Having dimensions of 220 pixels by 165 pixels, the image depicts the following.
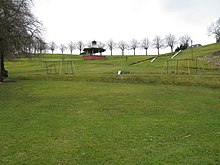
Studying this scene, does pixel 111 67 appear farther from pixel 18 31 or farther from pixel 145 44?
pixel 145 44

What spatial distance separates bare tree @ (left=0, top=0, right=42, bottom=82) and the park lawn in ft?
18.7

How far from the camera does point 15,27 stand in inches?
663

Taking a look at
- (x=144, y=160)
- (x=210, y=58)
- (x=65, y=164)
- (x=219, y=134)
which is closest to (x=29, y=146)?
(x=65, y=164)

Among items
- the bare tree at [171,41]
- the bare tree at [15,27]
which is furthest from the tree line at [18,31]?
the bare tree at [171,41]

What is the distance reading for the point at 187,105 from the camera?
38.8 ft

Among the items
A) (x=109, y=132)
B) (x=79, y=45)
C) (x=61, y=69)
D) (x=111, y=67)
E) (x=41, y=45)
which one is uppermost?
(x=79, y=45)

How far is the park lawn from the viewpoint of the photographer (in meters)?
5.48

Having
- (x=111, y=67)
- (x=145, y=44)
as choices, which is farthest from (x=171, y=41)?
(x=111, y=67)

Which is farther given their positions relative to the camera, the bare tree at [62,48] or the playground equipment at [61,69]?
the bare tree at [62,48]

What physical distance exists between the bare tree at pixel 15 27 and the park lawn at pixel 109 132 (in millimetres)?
5694

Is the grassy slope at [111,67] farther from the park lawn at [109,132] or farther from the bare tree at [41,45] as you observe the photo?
the park lawn at [109,132]

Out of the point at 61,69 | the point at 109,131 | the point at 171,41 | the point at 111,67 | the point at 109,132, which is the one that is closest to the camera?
A: the point at 109,132

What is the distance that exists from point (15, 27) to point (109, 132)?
12480 millimetres

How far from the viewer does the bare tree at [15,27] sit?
49.5 ft
